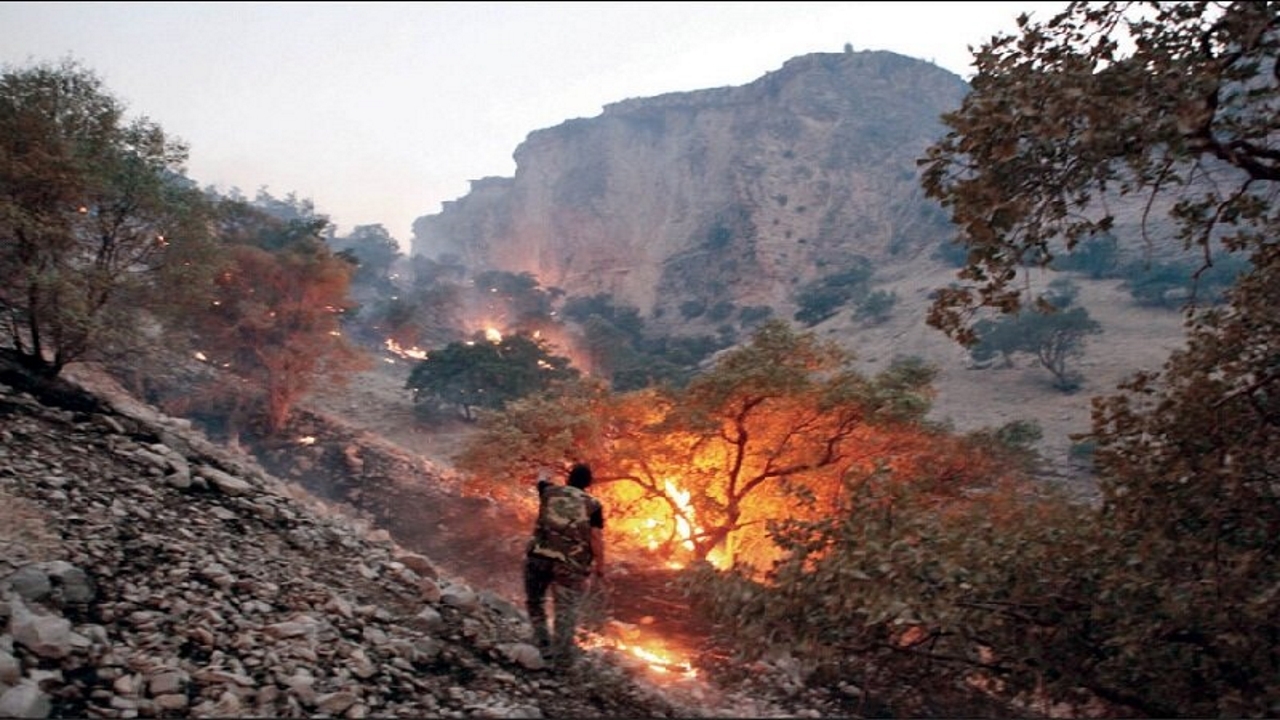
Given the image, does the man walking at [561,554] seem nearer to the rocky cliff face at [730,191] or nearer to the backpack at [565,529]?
the backpack at [565,529]

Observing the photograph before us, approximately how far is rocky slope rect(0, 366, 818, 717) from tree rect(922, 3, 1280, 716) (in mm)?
3598

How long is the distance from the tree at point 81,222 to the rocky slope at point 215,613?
1717 mm

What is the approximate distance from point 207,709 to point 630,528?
12690 millimetres

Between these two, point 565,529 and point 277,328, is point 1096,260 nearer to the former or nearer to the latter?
point 277,328

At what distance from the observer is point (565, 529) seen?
641cm

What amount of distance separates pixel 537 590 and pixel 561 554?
18.7 inches

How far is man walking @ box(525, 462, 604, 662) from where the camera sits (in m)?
6.29

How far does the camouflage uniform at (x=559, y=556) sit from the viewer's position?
629cm

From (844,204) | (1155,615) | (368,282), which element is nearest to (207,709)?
(1155,615)

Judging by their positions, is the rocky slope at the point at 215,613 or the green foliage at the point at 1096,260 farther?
the green foliage at the point at 1096,260

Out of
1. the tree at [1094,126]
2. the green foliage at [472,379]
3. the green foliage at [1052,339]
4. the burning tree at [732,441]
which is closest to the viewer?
the tree at [1094,126]

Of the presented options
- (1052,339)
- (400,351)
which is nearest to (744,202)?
(1052,339)

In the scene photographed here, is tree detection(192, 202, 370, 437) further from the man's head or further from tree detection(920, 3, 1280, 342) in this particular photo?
tree detection(920, 3, 1280, 342)

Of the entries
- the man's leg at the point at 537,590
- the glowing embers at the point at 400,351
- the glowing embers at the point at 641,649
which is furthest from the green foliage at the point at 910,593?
the glowing embers at the point at 400,351
